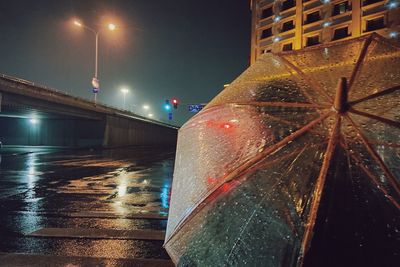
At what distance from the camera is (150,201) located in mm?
7609

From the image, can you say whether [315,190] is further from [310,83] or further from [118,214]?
[118,214]

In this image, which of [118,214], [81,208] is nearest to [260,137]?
[118,214]

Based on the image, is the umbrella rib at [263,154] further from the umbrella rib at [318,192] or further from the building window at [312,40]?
the building window at [312,40]

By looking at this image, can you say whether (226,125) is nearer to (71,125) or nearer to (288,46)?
(288,46)

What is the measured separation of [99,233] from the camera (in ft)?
15.9

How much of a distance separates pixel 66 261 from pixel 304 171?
318 cm

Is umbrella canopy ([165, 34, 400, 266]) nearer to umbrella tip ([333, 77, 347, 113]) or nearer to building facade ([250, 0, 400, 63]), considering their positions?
umbrella tip ([333, 77, 347, 113])

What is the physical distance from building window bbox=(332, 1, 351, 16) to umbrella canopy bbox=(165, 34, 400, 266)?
37246 millimetres

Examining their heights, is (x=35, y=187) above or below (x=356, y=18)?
below

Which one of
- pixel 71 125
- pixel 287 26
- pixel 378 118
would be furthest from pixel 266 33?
pixel 378 118

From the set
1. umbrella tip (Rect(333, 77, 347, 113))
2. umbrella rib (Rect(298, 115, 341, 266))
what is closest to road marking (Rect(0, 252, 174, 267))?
umbrella rib (Rect(298, 115, 341, 266))

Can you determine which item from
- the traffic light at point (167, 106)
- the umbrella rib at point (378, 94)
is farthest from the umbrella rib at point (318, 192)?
the traffic light at point (167, 106)

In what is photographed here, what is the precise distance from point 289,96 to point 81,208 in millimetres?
5822

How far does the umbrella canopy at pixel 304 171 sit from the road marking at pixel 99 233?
249 cm
